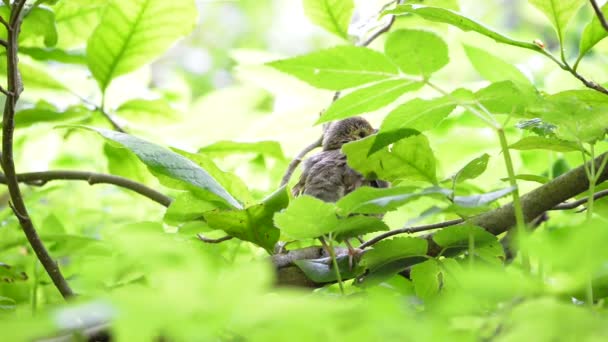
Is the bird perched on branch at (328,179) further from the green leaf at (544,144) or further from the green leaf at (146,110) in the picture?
the green leaf at (544,144)

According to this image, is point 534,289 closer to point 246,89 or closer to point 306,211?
point 306,211

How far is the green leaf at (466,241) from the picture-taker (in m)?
0.62

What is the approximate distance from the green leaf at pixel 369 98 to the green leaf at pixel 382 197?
0.47 ft

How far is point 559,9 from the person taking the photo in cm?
73

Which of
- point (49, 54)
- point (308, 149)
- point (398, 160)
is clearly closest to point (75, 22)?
point (49, 54)

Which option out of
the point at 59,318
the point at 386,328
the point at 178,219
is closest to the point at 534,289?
the point at 386,328

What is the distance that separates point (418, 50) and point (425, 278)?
229mm

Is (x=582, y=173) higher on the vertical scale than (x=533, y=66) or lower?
higher

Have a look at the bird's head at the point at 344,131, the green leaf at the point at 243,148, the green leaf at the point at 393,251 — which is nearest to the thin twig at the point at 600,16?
the green leaf at the point at 393,251

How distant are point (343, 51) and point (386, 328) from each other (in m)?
0.40

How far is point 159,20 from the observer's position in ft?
3.31

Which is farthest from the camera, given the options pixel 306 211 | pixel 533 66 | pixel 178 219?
pixel 533 66

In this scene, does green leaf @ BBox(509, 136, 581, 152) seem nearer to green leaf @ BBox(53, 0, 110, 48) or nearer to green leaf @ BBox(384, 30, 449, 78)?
green leaf @ BBox(384, 30, 449, 78)

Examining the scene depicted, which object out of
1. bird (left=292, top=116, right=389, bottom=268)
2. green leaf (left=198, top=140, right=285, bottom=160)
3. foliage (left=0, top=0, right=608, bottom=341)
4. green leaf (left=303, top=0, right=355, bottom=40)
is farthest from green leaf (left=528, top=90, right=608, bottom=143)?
bird (left=292, top=116, right=389, bottom=268)
